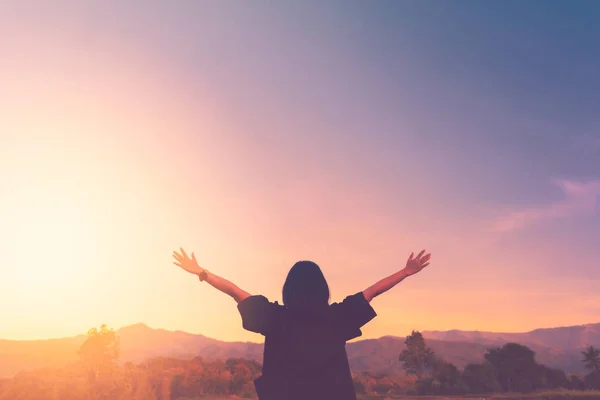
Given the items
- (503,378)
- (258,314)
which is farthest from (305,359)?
(503,378)

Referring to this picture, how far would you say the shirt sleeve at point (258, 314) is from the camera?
13.5 ft

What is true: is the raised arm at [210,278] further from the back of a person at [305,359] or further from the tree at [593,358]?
the tree at [593,358]

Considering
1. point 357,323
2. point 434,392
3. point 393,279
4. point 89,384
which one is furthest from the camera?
Result: point 89,384

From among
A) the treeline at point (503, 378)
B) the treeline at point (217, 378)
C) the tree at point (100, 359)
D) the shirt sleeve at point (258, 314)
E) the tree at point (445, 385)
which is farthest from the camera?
the tree at point (100, 359)

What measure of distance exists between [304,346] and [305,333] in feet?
0.39

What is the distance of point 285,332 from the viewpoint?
405 centimetres

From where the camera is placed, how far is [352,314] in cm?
427

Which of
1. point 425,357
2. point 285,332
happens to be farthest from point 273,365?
point 425,357

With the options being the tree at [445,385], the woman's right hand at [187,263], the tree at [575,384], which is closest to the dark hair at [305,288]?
the woman's right hand at [187,263]

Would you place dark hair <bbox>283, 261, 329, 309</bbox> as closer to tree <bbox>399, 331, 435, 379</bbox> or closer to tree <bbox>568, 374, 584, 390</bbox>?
tree <bbox>568, 374, 584, 390</bbox>

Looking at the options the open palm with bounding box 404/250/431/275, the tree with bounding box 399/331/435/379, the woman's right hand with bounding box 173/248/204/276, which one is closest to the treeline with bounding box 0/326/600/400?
→ the tree with bounding box 399/331/435/379

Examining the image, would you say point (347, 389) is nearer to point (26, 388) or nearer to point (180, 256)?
point (180, 256)

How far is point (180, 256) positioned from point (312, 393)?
243 cm

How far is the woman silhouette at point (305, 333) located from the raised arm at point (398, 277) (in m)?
0.20
